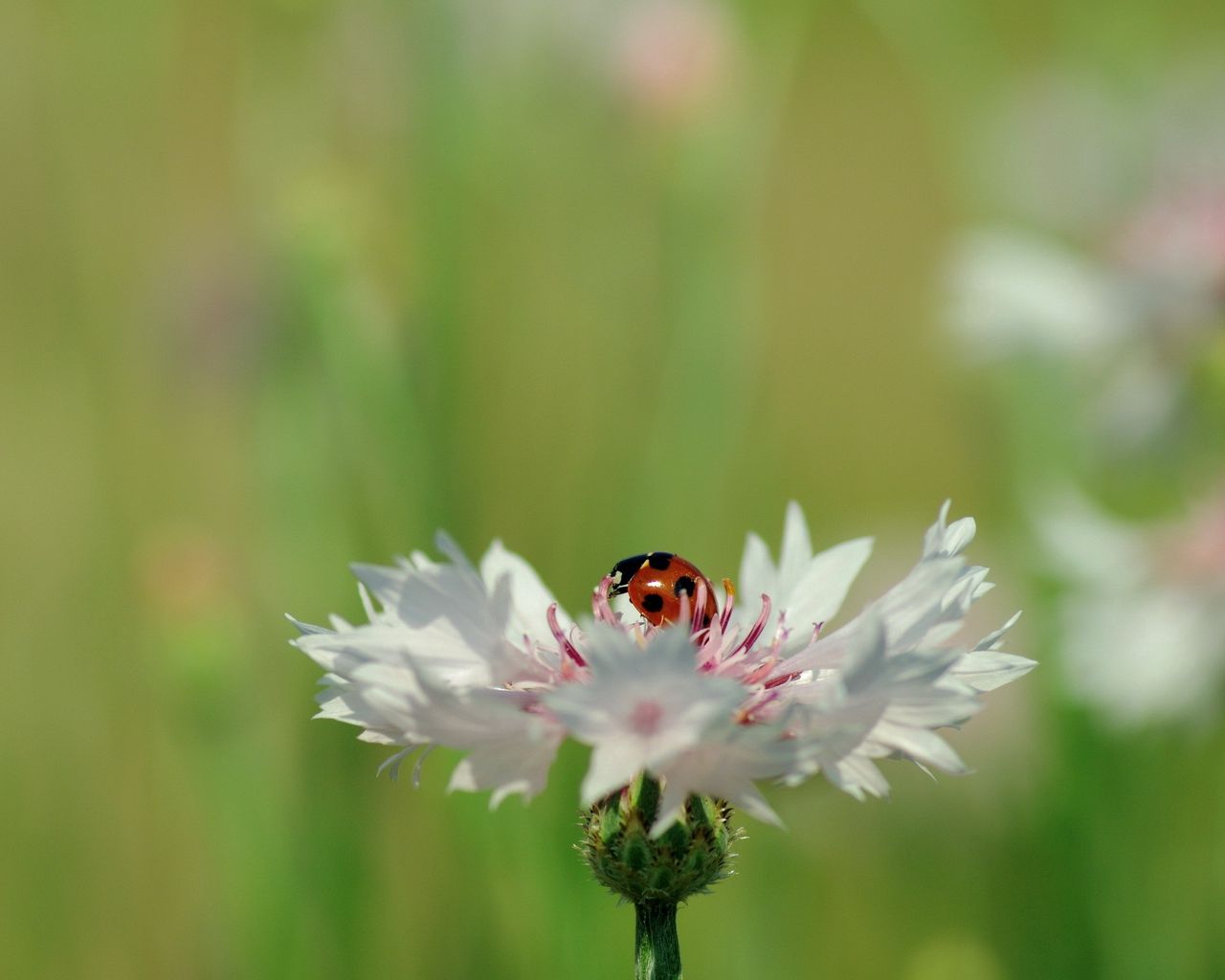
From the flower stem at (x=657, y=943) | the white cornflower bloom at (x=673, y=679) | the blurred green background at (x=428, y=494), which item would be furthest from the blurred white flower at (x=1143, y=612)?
the flower stem at (x=657, y=943)

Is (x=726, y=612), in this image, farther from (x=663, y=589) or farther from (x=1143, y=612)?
(x=1143, y=612)

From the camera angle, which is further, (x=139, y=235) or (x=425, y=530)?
(x=139, y=235)

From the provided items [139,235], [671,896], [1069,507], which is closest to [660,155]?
[1069,507]

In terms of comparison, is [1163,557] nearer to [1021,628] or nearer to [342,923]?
[1021,628]

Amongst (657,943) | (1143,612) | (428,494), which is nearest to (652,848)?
(657,943)

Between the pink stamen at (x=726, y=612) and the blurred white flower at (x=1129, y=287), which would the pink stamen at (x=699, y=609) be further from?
the blurred white flower at (x=1129, y=287)

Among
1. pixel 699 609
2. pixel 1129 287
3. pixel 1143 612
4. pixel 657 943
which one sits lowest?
pixel 657 943

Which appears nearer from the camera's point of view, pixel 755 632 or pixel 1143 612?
pixel 755 632
